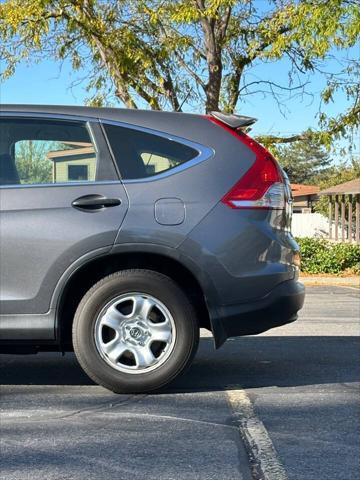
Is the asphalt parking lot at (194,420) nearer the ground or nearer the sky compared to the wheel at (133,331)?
nearer the ground

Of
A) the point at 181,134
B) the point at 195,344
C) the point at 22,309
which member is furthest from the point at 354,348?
the point at 22,309

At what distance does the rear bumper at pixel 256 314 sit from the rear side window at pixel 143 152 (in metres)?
1.04

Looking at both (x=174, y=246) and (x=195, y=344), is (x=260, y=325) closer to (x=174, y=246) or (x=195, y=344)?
(x=195, y=344)

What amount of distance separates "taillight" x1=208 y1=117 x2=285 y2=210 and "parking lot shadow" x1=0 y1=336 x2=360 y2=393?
1.34 m

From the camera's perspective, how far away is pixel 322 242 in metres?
17.5

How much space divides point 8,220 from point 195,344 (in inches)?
58.6

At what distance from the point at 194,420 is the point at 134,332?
751 mm

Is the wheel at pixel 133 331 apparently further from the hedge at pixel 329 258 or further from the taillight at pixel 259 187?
the hedge at pixel 329 258

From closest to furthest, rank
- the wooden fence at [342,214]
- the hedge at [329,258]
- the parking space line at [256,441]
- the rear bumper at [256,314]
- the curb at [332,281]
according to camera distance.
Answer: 1. the parking space line at [256,441]
2. the rear bumper at [256,314]
3. the curb at [332,281]
4. the hedge at [329,258]
5. the wooden fence at [342,214]

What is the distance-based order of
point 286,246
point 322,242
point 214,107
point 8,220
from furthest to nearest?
point 322,242 → point 214,107 → point 286,246 → point 8,220

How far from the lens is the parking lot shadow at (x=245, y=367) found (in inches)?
198

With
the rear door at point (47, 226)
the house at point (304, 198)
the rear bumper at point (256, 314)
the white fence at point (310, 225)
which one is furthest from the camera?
the house at point (304, 198)

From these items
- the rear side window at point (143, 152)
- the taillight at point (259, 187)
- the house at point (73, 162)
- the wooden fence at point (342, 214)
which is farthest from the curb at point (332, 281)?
the wooden fence at point (342, 214)

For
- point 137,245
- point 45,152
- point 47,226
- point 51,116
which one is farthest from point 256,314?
point 51,116
